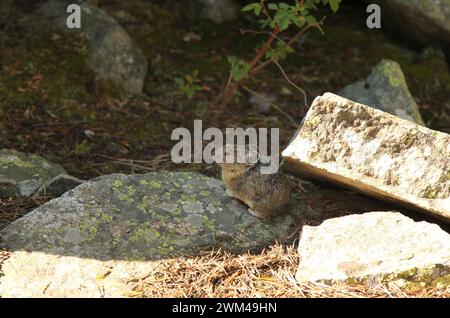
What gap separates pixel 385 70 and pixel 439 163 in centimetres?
251

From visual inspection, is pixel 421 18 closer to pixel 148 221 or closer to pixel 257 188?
pixel 257 188

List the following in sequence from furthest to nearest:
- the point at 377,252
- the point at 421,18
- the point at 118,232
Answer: the point at 421,18 → the point at 118,232 → the point at 377,252

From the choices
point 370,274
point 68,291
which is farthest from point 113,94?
point 370,274

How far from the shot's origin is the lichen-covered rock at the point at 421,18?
23.0 ft

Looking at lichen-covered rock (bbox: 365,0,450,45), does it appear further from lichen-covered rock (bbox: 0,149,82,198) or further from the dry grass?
lichen-covered rock (bbox: 0,149,82,198)

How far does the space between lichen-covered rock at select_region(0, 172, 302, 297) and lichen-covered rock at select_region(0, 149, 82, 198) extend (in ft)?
1.19

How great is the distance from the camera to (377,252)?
4.35 meters

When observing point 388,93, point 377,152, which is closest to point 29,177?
point 377,152

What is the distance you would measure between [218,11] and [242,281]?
4.92 meters

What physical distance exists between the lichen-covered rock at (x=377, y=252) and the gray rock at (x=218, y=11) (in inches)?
173

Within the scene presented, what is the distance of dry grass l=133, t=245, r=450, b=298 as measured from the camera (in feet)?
13.6
